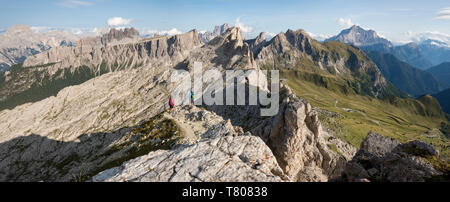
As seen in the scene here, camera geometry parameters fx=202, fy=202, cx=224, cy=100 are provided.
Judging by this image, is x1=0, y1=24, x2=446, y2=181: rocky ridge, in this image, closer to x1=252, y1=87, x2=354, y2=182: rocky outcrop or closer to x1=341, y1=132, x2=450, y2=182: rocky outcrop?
x1=252, y1=87, x2=354, y2=182: rocky outcrop

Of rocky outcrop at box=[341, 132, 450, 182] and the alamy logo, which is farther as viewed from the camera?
the alamy logo

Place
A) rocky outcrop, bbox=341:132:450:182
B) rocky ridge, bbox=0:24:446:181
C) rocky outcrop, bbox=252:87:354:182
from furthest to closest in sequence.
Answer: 1. rocky outcrop, bbox=252:87:354:182
2. rocky ridge, bbox=0:24:446:181
3. rocky outcrop, bbox=341:132:450:182

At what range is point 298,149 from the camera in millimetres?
46062

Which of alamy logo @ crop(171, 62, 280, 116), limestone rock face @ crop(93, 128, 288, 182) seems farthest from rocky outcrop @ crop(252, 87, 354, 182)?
alamy logo @ crop(171, 62, 280, 116)

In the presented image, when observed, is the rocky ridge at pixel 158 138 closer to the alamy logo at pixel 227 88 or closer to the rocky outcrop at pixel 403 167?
the alamy logo at pixel 227 88

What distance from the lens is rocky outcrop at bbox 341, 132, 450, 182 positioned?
55.7 ft

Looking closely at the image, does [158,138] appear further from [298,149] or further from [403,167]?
[403,167]

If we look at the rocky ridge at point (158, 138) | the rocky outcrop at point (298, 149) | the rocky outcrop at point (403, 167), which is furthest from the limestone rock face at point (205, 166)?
the rocky outcrop at point (298, 149)

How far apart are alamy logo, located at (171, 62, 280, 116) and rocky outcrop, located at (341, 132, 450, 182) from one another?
146 ft
